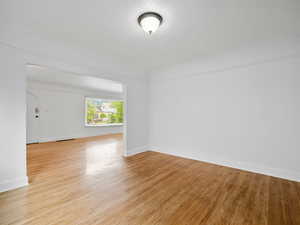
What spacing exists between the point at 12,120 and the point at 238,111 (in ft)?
14.4

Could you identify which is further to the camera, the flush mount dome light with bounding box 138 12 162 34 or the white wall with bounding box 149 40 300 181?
the white wall with bounding box 149 40 300 181

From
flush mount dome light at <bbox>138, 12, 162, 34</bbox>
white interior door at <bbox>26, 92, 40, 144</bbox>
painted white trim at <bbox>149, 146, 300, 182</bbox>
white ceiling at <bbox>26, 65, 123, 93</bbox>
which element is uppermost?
flush mount dome light at <bbox>138, 12, 162, 34</bbox>

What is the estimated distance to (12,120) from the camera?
2199mm

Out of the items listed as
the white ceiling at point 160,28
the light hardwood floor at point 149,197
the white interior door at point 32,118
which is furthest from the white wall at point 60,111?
the white ceiling at point 160,28

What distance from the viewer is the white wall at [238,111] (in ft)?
8.63

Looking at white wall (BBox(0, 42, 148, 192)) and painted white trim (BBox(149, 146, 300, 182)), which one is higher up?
white wall (BBox(0, 42, 148, 192))

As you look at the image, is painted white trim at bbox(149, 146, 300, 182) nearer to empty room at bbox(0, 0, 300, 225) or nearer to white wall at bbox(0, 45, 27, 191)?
empty room at bbox(0, 0, 300, 225)

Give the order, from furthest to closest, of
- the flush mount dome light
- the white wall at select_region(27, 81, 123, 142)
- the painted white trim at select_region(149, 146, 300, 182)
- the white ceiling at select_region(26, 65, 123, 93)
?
1. the white wall at select_region(27, 81, 123, 142)
2. the white ceiling at select_region(26, 65, 123, 93)
3. the painted white trim at select_region(149, 146, 300, 182)
4. the flush mount dome light

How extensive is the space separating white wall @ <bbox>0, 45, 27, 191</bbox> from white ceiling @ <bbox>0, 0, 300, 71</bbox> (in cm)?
52

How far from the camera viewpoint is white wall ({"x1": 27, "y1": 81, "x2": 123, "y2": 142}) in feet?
19.1

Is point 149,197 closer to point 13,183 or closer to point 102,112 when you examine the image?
point 13,183

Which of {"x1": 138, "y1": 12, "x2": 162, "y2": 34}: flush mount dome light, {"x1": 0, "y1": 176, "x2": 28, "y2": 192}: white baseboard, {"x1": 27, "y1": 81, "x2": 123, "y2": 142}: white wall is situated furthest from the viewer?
{"x1": 27, "y1": 81, "x2": 123, "y2": 142}: white wall

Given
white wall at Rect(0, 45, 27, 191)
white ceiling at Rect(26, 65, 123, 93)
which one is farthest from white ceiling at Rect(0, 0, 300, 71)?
A: white ceiling at Rect(26, 65, 123, 93)

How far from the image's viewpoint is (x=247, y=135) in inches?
119
